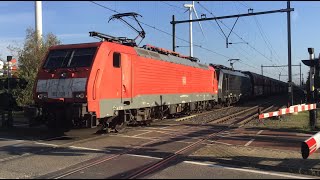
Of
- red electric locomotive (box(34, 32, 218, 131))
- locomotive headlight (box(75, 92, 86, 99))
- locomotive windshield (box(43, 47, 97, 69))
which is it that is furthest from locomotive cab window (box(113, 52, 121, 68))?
locomotive headlight (box(75, 92, 86, 99))

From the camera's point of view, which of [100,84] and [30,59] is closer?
[100,84]

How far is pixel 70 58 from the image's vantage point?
14.1 m

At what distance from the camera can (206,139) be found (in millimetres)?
13289

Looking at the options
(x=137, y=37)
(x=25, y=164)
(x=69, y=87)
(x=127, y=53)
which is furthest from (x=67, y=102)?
(x=137, y=37)

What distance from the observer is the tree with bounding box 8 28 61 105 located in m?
26.3

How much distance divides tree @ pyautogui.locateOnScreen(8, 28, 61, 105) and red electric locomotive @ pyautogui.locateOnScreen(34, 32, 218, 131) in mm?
11320

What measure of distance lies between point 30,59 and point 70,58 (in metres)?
14.4

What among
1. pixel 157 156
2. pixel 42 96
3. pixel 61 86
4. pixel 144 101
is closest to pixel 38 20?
pixel 144 101

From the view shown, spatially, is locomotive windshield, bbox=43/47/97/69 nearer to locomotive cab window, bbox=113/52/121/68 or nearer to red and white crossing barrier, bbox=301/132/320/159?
locomotive cab window, bbox=113/52/121/68

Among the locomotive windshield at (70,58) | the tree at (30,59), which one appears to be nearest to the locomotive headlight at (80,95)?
the locomotive windshield at (70,58)

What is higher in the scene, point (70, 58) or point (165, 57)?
point (165, 57)

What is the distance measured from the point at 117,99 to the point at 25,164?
5618 mm

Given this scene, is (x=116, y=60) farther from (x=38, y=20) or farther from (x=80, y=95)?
(x=38, y=20)

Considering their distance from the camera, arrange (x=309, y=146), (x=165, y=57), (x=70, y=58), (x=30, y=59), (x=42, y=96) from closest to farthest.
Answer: (x=309, y=146) < (x=42, y=96) < (x=70, y=58) < (x=165, y=57) < (x=30, y=59)
